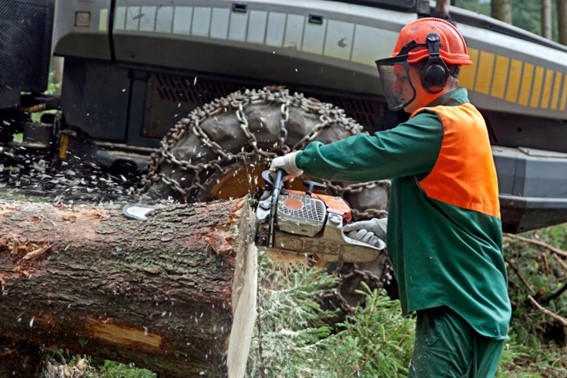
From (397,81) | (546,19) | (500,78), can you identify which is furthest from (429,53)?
(546,19)

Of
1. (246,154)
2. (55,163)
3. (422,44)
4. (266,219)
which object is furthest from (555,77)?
(55,163)

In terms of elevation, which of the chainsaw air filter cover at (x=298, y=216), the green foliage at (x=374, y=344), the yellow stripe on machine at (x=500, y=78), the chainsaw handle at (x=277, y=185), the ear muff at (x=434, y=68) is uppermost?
the ear muff at (x=434, y=68)

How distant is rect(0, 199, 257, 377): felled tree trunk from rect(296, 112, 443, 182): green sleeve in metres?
0.42

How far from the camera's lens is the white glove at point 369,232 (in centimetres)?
358

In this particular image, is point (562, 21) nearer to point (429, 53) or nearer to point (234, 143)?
point (234, 143)

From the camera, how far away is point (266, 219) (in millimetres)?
3422

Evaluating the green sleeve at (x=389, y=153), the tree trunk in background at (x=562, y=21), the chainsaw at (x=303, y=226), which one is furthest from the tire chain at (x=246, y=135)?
the tree trunk in background at (x=562, y=21)

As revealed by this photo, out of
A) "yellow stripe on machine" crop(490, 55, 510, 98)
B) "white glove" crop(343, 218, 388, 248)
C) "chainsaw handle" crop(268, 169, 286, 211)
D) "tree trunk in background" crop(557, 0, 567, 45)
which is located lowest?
"white glove" crop(343, 218, 388, 248)

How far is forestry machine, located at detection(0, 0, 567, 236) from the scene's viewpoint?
201 inches

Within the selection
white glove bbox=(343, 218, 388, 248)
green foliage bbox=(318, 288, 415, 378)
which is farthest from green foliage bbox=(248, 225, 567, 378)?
white glove bbox=(343, 218, 388, 248)

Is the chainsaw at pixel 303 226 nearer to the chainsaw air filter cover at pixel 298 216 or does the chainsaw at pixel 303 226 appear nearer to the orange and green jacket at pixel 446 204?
the chainsaw air filter cover at pixel 298 216

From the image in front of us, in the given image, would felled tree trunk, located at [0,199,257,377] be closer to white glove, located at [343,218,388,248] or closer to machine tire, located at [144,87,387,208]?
white glove, located at [343,218,388,248]

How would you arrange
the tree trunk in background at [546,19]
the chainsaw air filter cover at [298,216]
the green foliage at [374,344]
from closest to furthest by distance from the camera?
the chainsaw air filter cover at [298,216] < the green foliage at [374,344] < the tree trunk in background at [546,19]

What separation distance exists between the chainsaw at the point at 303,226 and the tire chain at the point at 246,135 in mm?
1447
